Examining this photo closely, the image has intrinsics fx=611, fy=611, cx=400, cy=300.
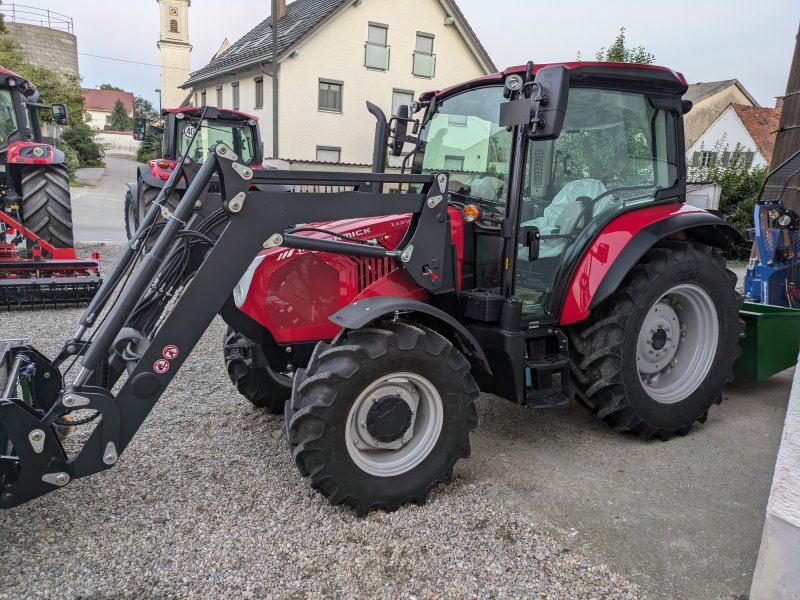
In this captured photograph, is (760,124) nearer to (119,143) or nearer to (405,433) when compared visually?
(405,433)

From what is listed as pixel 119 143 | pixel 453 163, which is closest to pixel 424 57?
pixel 453 163

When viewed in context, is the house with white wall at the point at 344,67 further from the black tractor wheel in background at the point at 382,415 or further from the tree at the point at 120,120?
the tree at the point at 120,120

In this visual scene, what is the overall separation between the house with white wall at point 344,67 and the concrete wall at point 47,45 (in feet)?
71.8

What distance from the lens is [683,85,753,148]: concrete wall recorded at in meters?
28.9

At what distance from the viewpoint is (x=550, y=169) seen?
3.39 metres

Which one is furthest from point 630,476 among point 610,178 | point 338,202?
point 338,202

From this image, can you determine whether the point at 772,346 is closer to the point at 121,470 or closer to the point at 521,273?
the point at 521,273

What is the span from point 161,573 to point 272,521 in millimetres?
528

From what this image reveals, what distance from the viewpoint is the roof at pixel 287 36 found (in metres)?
21.3

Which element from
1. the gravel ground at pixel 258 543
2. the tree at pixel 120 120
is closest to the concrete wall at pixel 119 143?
the tree at pixel 120 120

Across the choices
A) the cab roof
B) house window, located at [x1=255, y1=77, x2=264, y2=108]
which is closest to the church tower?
house window, located at [x1=255, y1=77, x2=264, y2=108]

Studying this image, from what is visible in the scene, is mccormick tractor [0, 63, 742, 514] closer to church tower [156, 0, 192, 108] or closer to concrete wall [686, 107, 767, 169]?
concrete wall [686, 107, 767, 169]

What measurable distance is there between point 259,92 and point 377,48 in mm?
4816

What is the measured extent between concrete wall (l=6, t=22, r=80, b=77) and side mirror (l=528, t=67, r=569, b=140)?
148ft
